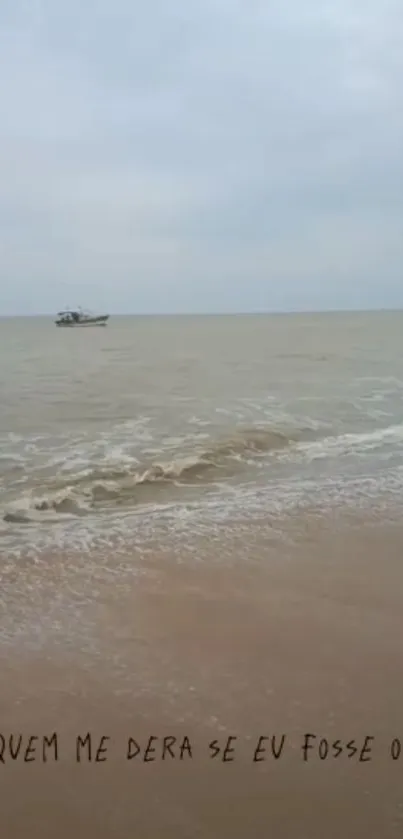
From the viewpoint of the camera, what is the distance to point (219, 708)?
3.39m

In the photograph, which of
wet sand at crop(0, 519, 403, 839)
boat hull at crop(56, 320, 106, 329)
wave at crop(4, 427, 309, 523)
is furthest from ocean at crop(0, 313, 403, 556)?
boat hull at crop(56, 320, 106, 329)

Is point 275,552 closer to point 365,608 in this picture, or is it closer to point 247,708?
point 365,608

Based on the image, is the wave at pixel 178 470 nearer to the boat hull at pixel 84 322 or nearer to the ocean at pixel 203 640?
the ocean at pixel 203 640

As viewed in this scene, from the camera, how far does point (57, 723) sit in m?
3.31

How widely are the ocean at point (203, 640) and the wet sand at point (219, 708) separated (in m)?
0.01

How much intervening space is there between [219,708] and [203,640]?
31.0 inches

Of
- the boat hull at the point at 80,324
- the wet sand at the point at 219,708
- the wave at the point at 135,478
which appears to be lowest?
the wet sand at the point at 219,708

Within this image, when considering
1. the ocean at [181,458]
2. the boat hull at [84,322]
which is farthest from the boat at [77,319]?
the ocean at [181,458]

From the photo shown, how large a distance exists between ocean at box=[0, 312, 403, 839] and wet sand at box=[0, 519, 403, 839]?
1 cm

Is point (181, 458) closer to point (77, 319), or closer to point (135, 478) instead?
point (135, 478)

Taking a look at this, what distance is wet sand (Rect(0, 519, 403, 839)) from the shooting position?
2717mm

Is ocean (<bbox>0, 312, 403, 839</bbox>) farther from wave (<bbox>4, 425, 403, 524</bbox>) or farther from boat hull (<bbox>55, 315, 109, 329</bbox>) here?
boat hull (<bbox>55, 315, 109, 329</bbox>)

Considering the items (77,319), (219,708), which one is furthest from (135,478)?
(77,319)

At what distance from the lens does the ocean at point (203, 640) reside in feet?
9.17
